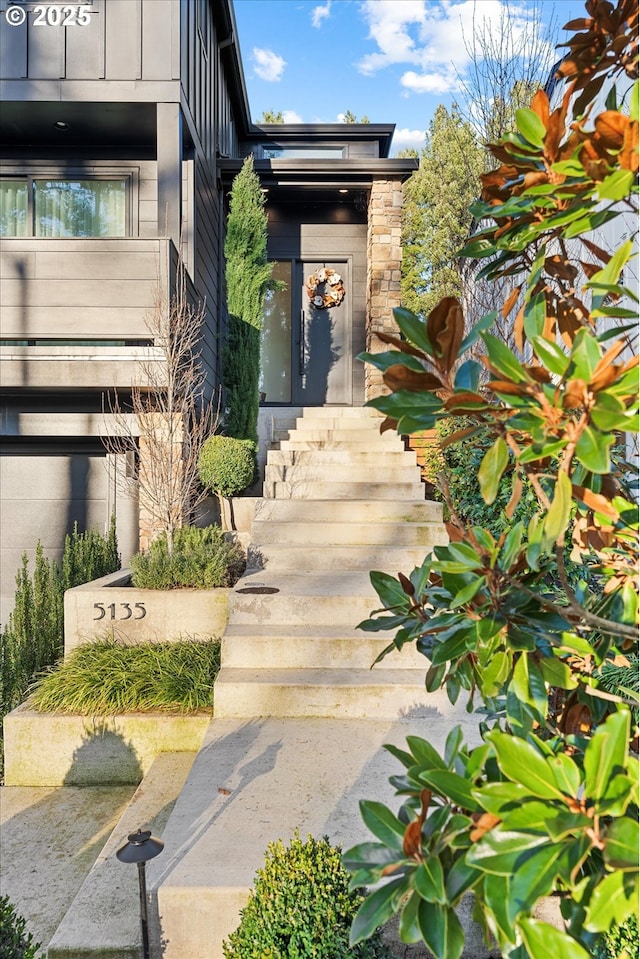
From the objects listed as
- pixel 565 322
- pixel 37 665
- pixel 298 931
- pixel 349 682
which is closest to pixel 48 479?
pixel 37 665

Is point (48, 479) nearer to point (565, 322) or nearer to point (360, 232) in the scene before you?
point (360, 232)

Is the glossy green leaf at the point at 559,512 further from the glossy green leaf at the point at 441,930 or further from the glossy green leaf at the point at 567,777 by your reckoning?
the glossy green leaf at the point at 441,930

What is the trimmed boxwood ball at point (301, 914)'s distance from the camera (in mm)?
1435

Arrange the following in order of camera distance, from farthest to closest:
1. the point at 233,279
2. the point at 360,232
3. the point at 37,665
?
1. the point at 360,232
2. the point at 233,279
3. the point at 37,665

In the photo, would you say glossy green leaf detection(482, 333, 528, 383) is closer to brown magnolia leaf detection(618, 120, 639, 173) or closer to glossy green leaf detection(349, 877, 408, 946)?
brown magnolia leaf detection(618, 120, 639, 173)

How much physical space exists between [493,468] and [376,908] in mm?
563

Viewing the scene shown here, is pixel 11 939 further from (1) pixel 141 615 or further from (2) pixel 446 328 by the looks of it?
(1) pixel 141 615

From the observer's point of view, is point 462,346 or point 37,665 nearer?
point 462,346

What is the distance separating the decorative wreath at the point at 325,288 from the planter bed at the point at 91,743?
21.1 feet

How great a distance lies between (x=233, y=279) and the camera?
6.63 meters

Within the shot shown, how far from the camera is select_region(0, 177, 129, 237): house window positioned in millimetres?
6637

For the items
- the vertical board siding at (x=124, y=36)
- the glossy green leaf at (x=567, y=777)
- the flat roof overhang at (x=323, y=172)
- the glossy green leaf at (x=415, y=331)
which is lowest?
the glossy green leaf at (x=567, y=777)

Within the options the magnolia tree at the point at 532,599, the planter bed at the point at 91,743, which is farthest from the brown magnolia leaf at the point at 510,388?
the planter bed at the point at 91,743

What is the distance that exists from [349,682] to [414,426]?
8.90ft
